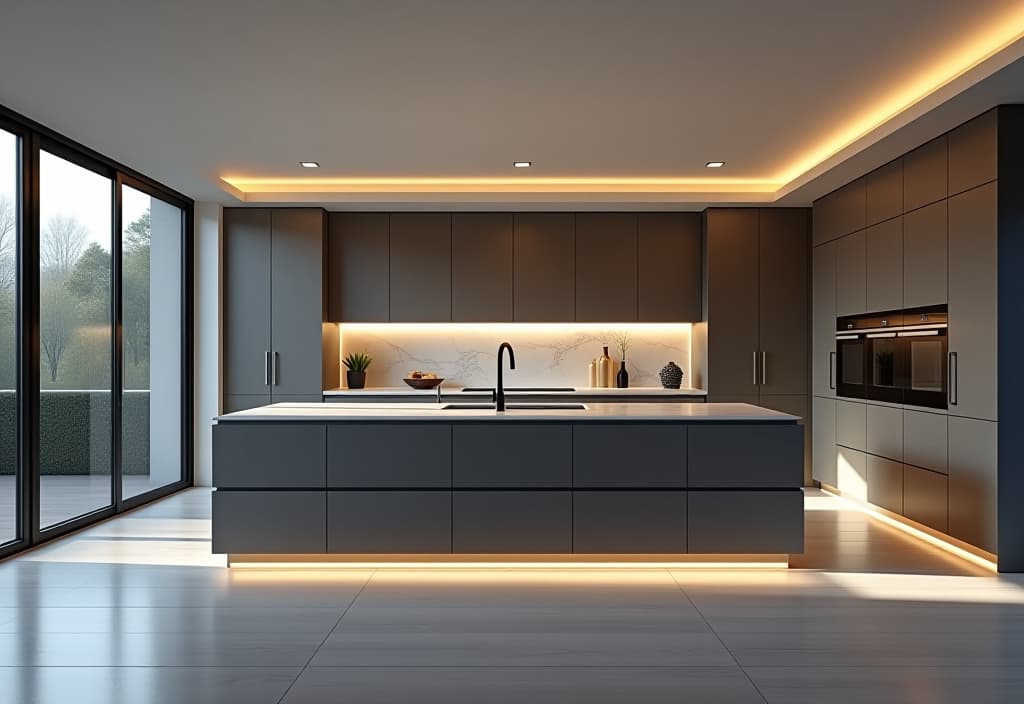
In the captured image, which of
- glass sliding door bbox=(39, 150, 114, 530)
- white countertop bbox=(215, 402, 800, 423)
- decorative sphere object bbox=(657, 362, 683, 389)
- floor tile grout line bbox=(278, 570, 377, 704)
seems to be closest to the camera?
floor tile grout line bbox=(278, 570, 377, 704)

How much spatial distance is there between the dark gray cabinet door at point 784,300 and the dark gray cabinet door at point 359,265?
125 inches

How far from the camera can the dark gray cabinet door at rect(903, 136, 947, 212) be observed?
4707 mm

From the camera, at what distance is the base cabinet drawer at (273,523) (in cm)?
418

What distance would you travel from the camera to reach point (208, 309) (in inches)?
272

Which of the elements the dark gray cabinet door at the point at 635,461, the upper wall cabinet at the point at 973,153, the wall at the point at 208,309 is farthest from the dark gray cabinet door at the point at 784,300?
the wall at the point at 208,309

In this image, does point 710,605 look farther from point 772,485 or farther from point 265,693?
point 265,693

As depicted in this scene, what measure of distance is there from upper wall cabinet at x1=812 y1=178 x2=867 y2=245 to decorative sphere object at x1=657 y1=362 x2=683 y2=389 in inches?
60.5

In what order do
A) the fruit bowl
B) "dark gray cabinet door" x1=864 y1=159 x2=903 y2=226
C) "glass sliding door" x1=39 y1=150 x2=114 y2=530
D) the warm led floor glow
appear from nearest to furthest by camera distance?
the warm led floor glow < "glass sliding door" x1=39 y1=150 x2=114 y2=530 < "dark gray cabinet door" x1=864 y1=159 x2=903 y2=226 < the fruit bowl

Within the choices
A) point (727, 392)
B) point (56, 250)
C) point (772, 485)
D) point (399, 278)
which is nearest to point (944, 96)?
point (772, 485)

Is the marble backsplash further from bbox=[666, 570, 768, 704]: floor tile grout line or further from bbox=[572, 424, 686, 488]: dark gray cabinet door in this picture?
bbox=[666, 570, 768, 704]: floor tile grout line

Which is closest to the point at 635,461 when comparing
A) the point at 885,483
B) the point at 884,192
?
the point at 885,483

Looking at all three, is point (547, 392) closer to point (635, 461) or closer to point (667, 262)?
point (667, 262)

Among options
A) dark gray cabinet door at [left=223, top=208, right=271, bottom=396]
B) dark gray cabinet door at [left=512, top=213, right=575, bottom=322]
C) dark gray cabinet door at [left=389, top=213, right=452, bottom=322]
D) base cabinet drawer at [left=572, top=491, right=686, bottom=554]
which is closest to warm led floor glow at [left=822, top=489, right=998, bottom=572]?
base cabinet drawer at [left=572, top=491, right=686, bottom=554]

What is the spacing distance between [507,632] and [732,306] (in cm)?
432
